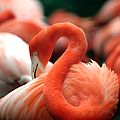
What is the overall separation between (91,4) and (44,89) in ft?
8.40

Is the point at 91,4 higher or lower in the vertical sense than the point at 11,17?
lower

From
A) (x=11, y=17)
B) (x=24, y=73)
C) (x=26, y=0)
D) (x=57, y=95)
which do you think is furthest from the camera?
(x=26, y=0)

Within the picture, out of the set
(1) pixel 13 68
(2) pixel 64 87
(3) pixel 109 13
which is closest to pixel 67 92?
(2) pixel 64 87

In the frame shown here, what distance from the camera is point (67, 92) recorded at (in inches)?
74.0

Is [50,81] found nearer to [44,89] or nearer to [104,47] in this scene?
[44,89]

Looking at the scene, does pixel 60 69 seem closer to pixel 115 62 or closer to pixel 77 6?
pixel 115 62

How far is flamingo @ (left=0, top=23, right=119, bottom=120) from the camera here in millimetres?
1831

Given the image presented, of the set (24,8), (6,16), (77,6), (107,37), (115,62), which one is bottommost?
(77,6)

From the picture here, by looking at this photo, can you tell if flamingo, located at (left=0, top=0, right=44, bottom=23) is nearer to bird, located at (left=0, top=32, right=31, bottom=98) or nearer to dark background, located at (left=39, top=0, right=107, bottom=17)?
dark background, located at (left=39, top=0, right=107, bottom=17)

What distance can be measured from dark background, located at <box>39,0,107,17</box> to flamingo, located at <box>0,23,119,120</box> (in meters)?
2.37

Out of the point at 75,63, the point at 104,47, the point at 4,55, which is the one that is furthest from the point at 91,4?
the point at 75,63

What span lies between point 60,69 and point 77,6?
2.52 meters

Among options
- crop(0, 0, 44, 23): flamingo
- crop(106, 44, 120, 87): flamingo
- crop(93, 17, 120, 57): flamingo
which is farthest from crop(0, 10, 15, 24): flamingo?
crop(106, 44, 120, 87): flamingo

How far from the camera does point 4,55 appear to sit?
7.46ft
